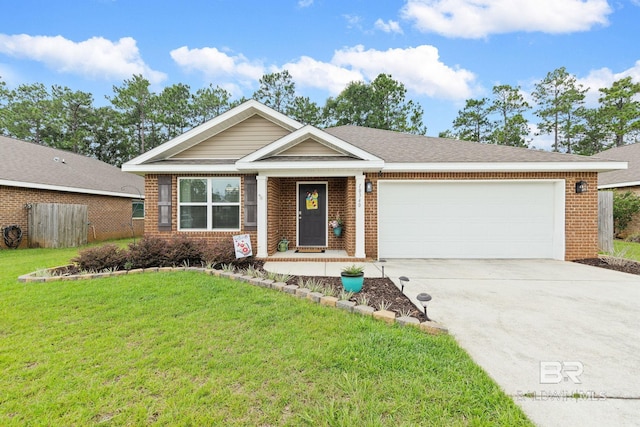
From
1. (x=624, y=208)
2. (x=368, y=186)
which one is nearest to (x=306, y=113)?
(x=368, y=186)

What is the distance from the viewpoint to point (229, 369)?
2514mm

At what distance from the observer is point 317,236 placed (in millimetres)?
9188

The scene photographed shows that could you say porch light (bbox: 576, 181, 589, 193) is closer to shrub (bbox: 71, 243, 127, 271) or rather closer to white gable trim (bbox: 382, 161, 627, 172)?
white gable trim (bbox: 382, 161, 627, 172)

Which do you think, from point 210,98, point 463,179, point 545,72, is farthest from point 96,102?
point 545,72

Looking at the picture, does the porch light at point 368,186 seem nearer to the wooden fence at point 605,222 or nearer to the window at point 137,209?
the wooden fence at point 605,222

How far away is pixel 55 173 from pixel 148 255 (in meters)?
10.3

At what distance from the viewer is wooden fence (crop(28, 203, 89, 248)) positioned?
10.7 metres

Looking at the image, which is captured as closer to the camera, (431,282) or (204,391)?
(204,391)

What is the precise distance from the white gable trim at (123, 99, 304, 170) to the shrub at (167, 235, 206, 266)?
114 inches

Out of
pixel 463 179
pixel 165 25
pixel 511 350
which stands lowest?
pixel 511 350

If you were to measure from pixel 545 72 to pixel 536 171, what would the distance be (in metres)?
27.5

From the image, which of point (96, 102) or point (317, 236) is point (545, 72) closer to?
point (317, 236)

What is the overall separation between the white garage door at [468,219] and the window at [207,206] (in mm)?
Result: 4231

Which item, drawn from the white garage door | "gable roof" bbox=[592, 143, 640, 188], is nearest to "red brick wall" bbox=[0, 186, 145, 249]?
the white garage door
